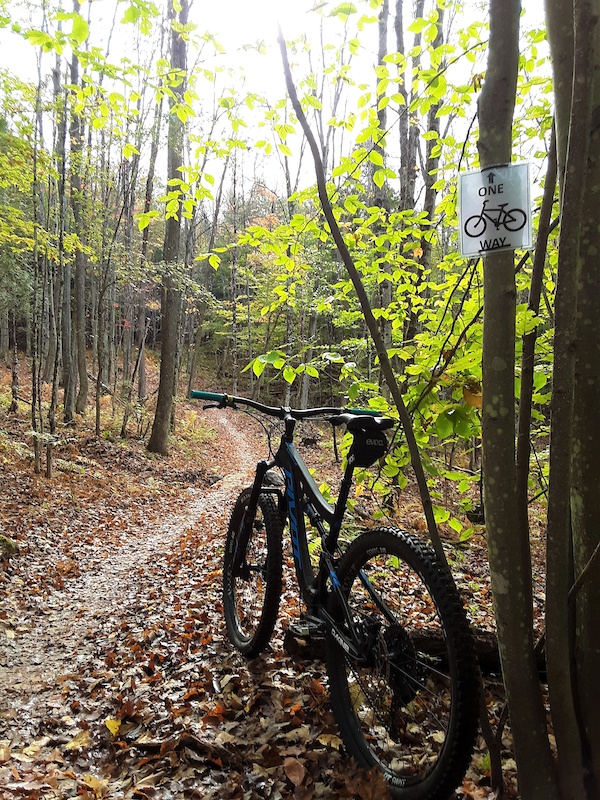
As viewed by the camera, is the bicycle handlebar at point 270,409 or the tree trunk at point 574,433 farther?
the bicycle handlebar at point 270,409

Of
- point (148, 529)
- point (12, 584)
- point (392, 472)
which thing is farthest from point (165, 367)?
point (392, 472)

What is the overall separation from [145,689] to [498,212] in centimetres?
345

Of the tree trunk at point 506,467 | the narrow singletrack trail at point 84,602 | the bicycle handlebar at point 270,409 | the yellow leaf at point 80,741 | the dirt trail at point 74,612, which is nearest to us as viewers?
the tree trunk at point 506,467

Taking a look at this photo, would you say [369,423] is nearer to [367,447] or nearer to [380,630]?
[367,447]

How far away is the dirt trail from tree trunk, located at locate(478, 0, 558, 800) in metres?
3.08

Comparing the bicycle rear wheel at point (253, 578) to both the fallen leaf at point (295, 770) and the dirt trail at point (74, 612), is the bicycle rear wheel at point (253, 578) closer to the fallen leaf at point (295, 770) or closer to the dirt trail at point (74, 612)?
the fallen leaf at point (295, 770)

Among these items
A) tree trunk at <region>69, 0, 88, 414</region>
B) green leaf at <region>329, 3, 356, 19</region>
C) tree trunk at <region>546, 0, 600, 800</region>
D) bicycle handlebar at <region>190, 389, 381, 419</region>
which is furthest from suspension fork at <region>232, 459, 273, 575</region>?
tree trunk at <region>69, 0, 88, 414</region>

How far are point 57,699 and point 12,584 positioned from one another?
→ 2.48 m

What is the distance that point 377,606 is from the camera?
7.09 ft

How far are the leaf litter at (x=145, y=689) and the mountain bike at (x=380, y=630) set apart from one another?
21 centimetres

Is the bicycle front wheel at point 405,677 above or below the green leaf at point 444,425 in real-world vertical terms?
below

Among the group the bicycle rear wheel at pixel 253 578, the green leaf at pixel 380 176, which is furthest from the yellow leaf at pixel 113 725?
the green leaf at pixel 380 176

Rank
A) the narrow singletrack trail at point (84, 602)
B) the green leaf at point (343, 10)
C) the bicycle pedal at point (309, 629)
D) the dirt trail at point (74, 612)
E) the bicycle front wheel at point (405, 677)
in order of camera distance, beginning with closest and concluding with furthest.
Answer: the bicycle front wheel at point (405, 677)
the green leaf at point (343, 10)
the bicycle pedal at point (309, 629)
the dirt trail at point (74, 612)
the narrow singletrack trail at point (84, 602)

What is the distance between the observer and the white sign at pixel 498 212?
1.54m
